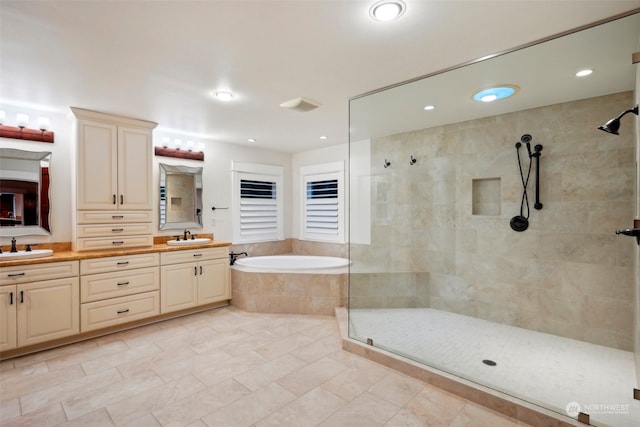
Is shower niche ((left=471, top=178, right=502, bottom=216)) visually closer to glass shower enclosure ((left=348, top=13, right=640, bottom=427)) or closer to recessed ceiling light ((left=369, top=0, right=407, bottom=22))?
glass shower enclosure ((left=348, top=13, right=640, bottom=427))

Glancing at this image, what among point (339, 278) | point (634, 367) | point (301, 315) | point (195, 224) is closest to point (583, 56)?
point (634, 367)

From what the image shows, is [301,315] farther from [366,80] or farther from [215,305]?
[366,80]

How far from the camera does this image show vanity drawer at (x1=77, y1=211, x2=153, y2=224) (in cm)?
314

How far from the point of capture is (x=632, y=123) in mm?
2184

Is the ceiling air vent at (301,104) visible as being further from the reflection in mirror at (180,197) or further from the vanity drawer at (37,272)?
the vanity drawer at (37,272)

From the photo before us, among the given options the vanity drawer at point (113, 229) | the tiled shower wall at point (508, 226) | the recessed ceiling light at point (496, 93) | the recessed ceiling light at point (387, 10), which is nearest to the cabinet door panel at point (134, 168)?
the vanity drawer at point (113, 229)

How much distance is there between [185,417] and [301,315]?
194cm

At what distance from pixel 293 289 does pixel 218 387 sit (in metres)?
1.67

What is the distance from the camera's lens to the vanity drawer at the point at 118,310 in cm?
298

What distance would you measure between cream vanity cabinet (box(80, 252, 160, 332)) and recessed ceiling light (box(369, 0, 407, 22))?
3.32 metres

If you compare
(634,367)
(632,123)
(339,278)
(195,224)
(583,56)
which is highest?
(583,56)

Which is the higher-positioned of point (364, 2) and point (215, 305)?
point (364, 2)

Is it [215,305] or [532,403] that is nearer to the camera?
[532,403]

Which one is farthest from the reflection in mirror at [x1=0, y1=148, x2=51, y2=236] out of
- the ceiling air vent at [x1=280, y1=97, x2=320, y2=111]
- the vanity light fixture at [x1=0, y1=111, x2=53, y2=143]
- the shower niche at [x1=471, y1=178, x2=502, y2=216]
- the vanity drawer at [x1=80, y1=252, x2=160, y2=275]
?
the shower niche at [x1=471, y1=178, x2=502, y2=216]
